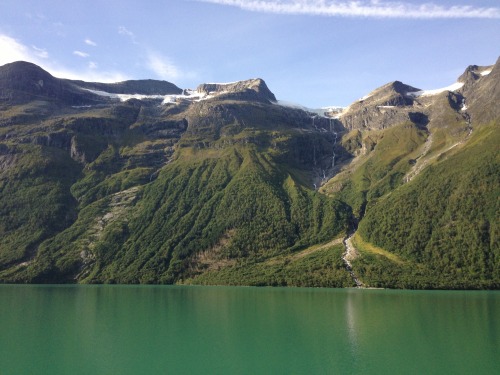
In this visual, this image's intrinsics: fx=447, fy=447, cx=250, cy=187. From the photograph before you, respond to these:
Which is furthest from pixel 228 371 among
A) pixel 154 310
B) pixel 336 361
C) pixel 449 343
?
pixel 154 310

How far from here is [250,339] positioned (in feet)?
234

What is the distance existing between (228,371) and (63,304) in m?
77.6

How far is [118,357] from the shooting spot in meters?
60.2

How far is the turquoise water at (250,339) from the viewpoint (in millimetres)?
55688

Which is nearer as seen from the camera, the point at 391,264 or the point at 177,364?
the point at 177,364

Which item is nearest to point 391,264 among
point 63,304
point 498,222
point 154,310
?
point 498,222

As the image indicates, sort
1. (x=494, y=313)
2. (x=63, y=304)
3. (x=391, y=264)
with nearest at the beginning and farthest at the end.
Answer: (x=494, y=313) → (x=63, y=304) → (x=391, y=264)

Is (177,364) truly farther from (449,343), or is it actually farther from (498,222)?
(498,222)

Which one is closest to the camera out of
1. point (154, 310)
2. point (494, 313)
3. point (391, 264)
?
point (494, 313)

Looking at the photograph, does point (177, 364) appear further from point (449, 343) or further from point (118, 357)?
point (449, 343)

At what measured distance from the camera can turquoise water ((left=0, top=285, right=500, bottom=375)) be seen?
55688 mm

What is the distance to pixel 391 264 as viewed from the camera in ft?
636

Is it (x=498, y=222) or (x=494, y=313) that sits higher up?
(x=498, y=222)

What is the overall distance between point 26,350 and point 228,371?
29768 millimetres
